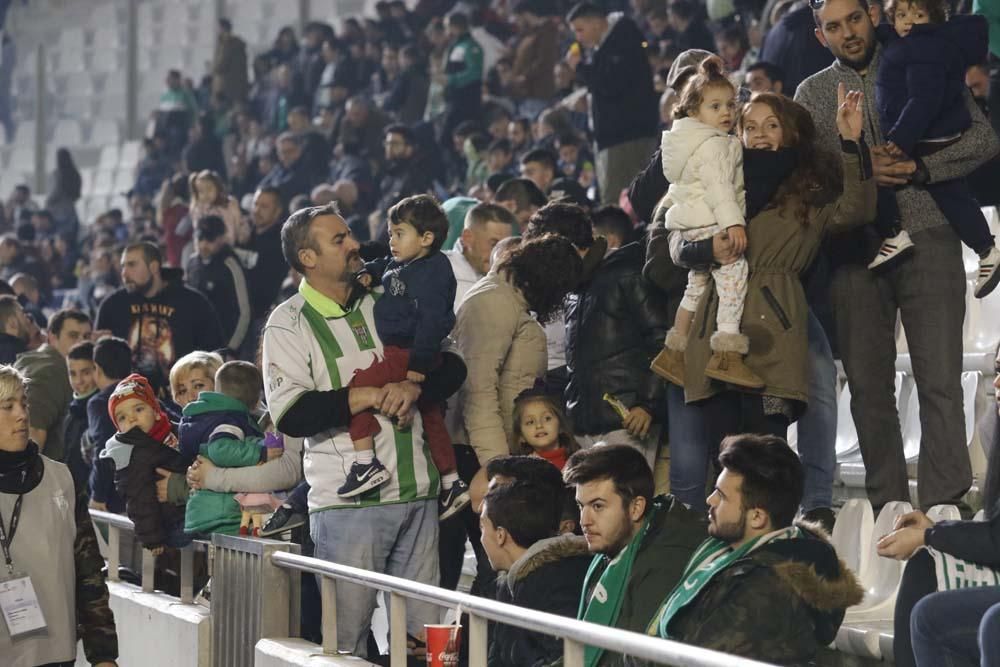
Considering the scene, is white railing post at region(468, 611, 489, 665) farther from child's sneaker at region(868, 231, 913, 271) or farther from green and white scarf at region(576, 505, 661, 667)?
child's sneaker at region(868, 231, 913, 271)

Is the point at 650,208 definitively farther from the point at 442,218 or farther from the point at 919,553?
the point at 919,553

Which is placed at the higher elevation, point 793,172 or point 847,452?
point 793,172

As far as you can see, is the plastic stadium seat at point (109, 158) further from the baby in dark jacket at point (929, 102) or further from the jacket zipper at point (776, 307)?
the jacket zipper at point (776, 307)

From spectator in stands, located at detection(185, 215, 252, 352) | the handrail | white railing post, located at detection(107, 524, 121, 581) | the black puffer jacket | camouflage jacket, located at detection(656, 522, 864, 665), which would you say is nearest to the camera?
the handrail

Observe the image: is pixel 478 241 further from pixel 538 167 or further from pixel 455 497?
pixel 538 167

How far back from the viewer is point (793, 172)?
6.00 metres

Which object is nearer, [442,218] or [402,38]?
[442,218]

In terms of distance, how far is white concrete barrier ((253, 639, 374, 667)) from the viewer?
5.67 meters

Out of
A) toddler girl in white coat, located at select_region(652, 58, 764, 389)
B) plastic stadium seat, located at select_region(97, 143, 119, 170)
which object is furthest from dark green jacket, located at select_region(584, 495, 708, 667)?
plastic stadium seat, located at select_region(97, 143, 119, 170)

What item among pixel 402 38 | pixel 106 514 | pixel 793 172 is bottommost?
pixel 106 514

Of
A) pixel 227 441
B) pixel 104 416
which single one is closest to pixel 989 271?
pixel 227 441

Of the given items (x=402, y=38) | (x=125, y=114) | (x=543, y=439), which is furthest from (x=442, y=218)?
(x=125, y=114)

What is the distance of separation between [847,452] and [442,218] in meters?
2.30

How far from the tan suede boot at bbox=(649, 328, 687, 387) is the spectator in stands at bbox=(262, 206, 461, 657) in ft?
2.39
